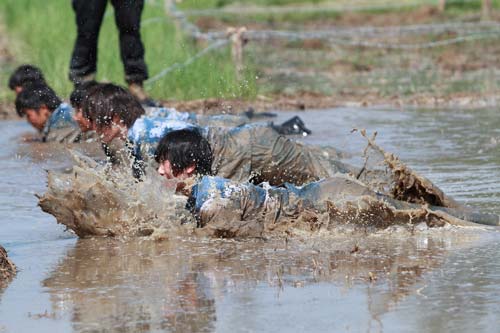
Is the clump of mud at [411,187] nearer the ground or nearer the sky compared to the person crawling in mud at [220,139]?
nearer the ground

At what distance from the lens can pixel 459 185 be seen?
Result: 21.2 feet

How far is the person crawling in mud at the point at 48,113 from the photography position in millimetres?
8492

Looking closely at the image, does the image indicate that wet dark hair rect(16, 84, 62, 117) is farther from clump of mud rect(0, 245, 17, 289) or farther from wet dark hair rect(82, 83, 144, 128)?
clump of mud rect(0, 245, 17, 289)

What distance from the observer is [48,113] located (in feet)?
28.3

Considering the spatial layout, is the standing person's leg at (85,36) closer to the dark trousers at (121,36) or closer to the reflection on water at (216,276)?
the dark trousers at (121,36)

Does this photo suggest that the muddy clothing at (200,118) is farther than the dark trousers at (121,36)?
No

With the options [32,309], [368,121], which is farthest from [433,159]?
[32,309]

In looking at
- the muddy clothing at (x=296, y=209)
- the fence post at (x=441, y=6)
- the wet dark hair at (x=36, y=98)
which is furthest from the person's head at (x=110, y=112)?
the fence post at (x=441, y=6)

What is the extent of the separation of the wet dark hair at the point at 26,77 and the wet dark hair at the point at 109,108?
2557 mm

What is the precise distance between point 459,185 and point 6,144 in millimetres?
3780

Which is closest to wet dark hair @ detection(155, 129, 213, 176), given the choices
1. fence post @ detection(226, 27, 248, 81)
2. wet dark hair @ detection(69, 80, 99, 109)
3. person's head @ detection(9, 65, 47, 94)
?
wet dark hair @ detection(69, 80, 99, 109)

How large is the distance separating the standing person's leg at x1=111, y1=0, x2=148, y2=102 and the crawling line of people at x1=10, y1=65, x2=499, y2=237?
291 cm

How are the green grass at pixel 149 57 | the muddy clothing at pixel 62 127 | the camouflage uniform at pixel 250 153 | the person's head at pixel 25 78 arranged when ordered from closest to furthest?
the camouflage uniform at pixel 250 153, the muddy clothing at pixel 62 127, the person's head at pixel 25 78, the green grass at pixel 149 57

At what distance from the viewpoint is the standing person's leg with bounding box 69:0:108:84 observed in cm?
965
